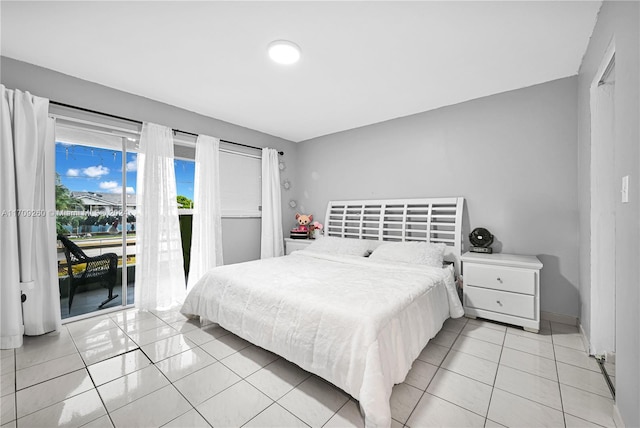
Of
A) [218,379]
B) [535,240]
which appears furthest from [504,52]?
[218,379]

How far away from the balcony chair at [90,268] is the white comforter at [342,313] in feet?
5.05

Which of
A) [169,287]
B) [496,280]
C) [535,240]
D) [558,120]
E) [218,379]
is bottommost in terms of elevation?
[218,379]

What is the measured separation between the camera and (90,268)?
3271mm

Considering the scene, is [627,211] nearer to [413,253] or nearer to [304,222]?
[413,253]

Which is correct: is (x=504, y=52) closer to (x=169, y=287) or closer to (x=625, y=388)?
(x=625, y=388)

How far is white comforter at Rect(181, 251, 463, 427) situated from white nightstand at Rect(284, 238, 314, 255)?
4.67 ft

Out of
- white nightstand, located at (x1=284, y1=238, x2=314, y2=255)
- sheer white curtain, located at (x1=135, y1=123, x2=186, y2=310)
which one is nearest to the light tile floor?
sheer white curtain, located at (x1=135, y1=123, x2=186, y2=310)

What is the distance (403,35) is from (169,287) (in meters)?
3.55

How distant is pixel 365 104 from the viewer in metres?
3.33

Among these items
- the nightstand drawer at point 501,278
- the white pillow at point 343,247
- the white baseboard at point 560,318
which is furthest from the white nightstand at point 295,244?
the white baseboard at point 560,318

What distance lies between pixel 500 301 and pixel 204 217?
11.7ft

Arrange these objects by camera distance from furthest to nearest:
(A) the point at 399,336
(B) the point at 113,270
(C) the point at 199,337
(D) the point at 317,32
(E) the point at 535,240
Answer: (B) the point at 113,270, (E) the point at 535,240, (C) the point at 199,337, (D) the point at 317,32, (A) the point at 399,336

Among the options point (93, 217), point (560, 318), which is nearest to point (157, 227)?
point (93, 217)

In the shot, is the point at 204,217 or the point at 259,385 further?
the point at 204,217
